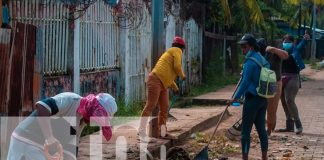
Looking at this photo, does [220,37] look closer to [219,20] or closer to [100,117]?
[219,20]

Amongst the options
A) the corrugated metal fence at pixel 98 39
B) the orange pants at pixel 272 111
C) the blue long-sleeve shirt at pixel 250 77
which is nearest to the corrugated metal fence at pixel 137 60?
the corrugated metal fence at pixel 98 39

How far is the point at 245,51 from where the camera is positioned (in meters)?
8.12

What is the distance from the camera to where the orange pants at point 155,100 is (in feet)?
29.8

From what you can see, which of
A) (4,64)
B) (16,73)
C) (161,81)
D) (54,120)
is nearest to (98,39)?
(161,81)

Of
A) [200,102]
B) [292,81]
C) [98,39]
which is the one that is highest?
[98,39]

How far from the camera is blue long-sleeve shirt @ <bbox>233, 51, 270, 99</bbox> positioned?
797 cm

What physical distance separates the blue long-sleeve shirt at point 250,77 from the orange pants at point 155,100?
1.51 meters

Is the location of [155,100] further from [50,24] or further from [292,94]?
[292,94]

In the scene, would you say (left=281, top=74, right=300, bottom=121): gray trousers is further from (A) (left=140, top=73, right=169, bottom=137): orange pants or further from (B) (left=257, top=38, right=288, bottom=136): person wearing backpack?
(A) (left=140, top=73, right=169, bottom=137): orange pants

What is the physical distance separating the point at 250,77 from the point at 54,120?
3714 mm

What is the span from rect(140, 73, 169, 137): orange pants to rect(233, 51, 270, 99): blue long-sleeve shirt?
4.95 feet

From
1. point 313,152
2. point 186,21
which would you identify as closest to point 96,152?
point 313,152

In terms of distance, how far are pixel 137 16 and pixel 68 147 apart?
8.50 meters

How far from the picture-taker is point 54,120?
498 cm
